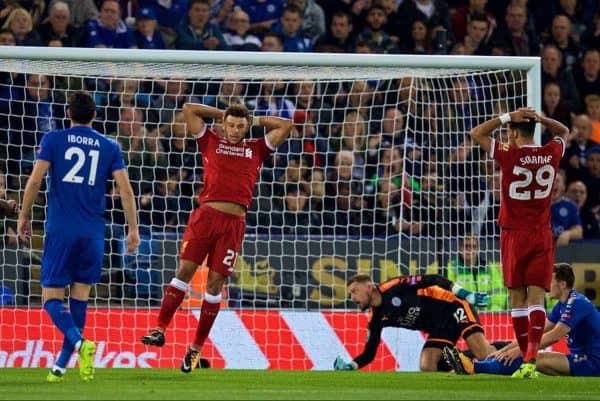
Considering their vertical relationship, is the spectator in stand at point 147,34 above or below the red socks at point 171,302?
above

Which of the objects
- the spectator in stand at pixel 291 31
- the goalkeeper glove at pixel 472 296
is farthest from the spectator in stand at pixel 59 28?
the goalkeeper glove at pixel 472 296

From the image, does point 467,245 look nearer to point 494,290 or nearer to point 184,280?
point 494,290

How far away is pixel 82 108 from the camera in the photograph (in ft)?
36.3

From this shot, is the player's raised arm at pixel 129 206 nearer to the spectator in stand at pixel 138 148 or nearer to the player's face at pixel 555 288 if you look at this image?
the player's face at pixel 555 288

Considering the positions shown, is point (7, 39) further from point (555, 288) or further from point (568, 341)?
point (568, 341)

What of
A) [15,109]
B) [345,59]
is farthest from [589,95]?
[15,109]

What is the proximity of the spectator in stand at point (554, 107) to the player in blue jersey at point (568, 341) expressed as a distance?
554 cm

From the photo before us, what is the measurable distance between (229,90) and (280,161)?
4.06 ft

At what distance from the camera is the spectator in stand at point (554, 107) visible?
19031 mm

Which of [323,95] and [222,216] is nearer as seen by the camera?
[222,216]

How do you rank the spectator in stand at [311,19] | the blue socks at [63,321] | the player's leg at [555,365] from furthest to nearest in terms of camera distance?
1. the spectator in stand at [311,19]
2. the player's leg at [555,365]
3. the blue socks at [63,321]

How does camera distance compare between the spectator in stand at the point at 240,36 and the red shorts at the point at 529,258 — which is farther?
the spectator in stand at the point at 240,36

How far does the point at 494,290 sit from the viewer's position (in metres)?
16.0

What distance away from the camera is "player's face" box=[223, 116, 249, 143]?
12.5 metres
